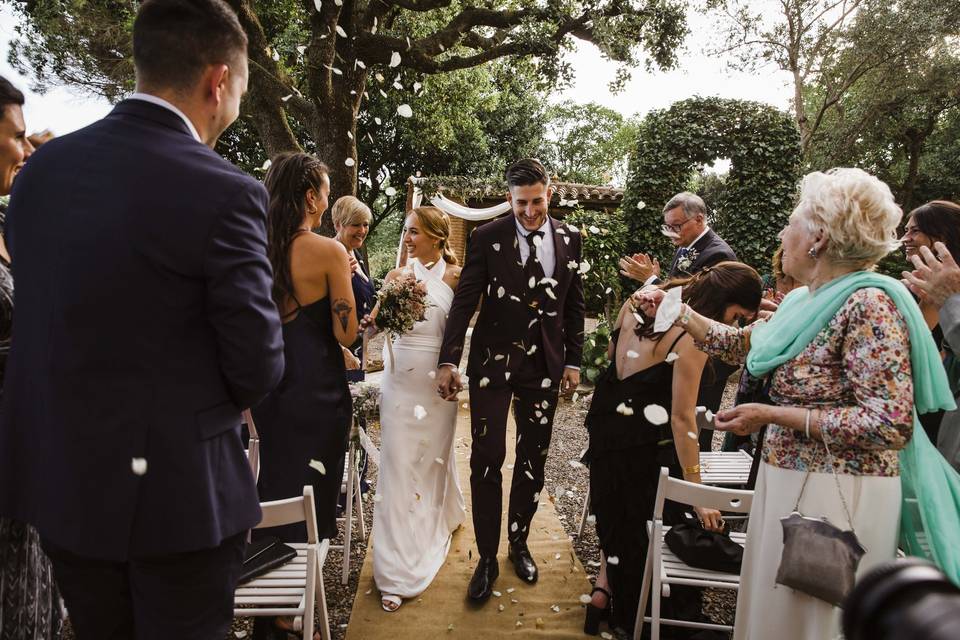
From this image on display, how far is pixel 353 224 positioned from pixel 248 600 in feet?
8.57

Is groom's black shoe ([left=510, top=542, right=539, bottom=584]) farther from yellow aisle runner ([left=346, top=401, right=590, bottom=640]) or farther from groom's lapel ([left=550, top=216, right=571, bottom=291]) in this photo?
groom's lapel ([left=550, top=216, right=571, bottom=291])

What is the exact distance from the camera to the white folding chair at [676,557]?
237 cm

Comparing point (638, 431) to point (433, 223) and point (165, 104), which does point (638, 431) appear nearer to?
point (433, 223)

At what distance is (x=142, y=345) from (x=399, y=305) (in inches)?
79.0

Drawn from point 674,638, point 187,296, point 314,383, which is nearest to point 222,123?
point 187,296

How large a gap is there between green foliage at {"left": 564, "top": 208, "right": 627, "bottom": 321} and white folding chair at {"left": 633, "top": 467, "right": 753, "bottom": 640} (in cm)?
821

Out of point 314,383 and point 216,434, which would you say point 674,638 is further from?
point 216,434

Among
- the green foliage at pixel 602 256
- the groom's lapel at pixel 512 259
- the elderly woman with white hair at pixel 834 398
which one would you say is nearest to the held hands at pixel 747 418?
the elderly woman with white hair at pixel 834 398

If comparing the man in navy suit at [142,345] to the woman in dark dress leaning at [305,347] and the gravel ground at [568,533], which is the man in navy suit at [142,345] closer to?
the gravel ground at [568,533]

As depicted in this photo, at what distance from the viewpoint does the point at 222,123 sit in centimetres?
152

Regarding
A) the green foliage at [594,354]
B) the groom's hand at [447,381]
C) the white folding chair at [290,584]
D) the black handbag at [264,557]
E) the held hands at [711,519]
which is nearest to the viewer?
the white folding chair at [290,584]

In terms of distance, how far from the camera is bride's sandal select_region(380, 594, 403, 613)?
125 inches

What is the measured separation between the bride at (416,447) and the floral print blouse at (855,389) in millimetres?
2032

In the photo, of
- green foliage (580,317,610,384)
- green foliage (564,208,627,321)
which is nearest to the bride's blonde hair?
green foliage (580,317,610,384)
